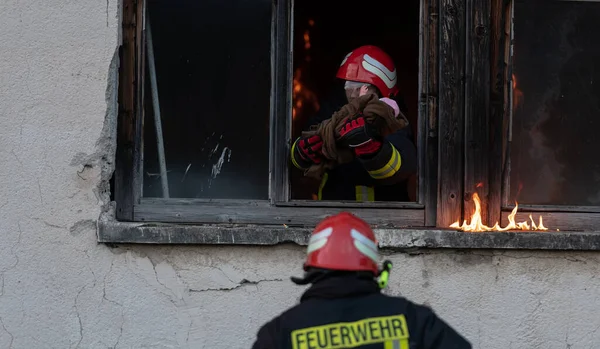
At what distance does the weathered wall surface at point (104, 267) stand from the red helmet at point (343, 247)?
141 cm

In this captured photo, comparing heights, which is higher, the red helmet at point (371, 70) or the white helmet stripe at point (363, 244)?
the red helmet at point (371, 70)

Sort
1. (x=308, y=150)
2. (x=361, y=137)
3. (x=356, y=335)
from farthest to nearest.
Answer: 1. (x=308, y=150)
2. (x=361, y=137)
3. (x=356, y=335)

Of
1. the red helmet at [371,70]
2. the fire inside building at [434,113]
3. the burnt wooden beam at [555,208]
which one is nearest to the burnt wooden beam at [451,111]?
the fire inside building at [434,113]

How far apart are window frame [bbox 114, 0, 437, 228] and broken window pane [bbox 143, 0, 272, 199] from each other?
0.09 meters

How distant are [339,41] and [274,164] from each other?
8.73 feet

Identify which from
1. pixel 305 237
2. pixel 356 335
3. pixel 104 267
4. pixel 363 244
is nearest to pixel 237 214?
pixel 305 237

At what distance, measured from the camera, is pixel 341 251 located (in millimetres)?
3352

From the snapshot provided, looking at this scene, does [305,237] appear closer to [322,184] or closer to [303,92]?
[322,184]

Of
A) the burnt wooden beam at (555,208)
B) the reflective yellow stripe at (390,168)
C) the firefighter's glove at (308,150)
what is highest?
the firefighter's glove at (308,150)

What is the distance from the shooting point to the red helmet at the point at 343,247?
3.35 metres

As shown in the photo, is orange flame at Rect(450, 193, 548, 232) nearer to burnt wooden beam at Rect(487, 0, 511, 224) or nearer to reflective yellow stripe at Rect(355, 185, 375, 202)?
burnt wooden beam at Rect(487, 0, 511, 224)

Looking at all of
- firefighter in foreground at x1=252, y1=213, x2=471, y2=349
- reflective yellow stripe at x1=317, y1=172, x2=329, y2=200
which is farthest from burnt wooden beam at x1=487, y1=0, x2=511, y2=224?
firefighter in foreground at x1=252, y1=213, x2=471, y2=349

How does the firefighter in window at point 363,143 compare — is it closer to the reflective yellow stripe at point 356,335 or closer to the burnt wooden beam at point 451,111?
the burnt wooden beam at point 451,111

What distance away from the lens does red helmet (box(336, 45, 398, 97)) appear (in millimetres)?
5375
